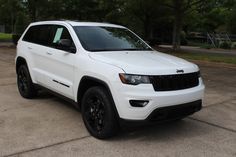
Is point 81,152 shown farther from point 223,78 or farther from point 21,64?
point 223,78

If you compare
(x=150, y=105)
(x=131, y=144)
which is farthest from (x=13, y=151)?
(x=150, y=105)

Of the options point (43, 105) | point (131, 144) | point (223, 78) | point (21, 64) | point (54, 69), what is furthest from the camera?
point (223, 78)

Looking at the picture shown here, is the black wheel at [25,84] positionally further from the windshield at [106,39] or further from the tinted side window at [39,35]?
the windshield at [106,39]

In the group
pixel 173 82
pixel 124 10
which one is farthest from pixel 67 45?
pixel 124 10

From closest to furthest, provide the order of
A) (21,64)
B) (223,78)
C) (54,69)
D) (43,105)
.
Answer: (54,69)
(43,105)
(21,64)
(223,78)

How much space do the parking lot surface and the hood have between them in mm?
1009

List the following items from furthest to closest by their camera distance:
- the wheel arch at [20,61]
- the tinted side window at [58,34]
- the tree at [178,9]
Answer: the tree at [178,9]
the wheel arch at [20,61]
the tinted side window at [58,34]

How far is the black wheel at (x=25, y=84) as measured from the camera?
7382 millimetres

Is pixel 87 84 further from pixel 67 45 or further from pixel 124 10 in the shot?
pixel 124 10

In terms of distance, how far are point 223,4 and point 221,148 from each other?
1655cm

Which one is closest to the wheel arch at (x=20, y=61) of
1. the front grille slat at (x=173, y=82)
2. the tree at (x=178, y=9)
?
the front grille slat at (x=173, y=82)

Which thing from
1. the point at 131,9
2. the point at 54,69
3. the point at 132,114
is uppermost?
the point at 131,9

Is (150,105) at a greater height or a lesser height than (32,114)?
greater

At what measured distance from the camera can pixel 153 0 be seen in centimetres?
2023
